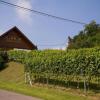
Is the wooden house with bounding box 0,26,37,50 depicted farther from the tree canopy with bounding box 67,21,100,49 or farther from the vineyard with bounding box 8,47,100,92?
the vineyard with bounding box 8,47,100,92

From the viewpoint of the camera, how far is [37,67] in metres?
27.5

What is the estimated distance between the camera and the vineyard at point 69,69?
69.7ft

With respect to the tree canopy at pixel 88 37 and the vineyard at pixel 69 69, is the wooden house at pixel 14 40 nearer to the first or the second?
the tree canopy at pixel 88 37

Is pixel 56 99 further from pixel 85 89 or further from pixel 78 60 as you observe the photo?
pixel 78 60

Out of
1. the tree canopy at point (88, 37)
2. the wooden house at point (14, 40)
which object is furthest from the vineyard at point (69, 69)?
the tree canopy at point (88, 37)

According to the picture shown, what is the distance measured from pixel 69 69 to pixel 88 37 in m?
37.2

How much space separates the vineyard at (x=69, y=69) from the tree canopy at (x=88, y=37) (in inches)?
1072

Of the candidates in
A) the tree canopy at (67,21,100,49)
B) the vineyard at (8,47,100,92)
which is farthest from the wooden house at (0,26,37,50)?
the vineyard at (8,47,100,92)

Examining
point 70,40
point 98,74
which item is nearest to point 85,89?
point 98,74

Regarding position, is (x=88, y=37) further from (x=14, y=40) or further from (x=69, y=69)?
(x=69, y=69)

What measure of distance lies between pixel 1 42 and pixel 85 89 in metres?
33.8

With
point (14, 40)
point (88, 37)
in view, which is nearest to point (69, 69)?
point (14, 40)

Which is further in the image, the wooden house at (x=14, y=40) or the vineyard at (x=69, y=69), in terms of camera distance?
the wooden house at (x=14, y=40)

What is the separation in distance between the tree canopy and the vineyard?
27.2 metres
